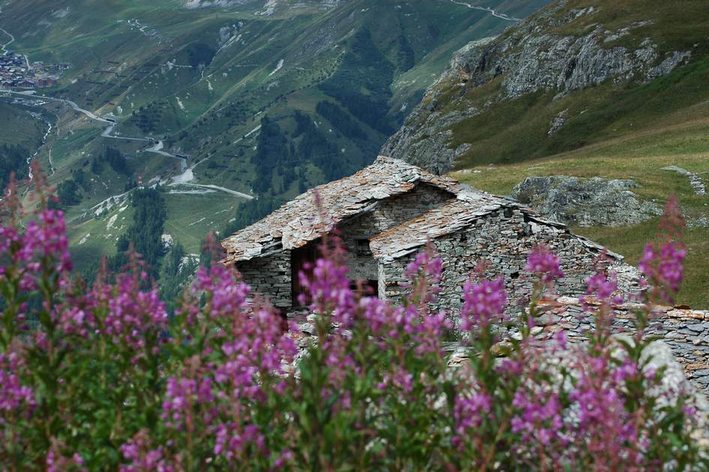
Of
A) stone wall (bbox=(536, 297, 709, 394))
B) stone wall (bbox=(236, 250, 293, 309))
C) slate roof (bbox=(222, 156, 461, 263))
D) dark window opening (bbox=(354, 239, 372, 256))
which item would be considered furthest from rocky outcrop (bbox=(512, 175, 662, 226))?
stone wall (bbox=(536, 297, 709, 394))

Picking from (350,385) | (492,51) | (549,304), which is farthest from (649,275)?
(492,51)

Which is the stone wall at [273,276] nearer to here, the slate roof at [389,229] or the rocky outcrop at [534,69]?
the slate roof at [389,229]

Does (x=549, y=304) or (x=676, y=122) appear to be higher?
(x=549, y=304)

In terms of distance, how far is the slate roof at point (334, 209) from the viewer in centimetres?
2739

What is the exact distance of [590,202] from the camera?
60.2 m

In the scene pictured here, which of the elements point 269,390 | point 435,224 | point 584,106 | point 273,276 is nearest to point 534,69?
point 584,106

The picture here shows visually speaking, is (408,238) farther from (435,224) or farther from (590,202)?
(590,202)

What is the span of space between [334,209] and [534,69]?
455 feet

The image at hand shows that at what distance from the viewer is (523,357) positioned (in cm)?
633

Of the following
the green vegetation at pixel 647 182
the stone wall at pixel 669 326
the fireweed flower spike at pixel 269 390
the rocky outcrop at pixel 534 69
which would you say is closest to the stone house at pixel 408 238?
the stone wall at pixel 669 326

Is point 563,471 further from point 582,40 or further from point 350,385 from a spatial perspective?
point 582,40

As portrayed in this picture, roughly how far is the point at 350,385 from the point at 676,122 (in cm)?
10835

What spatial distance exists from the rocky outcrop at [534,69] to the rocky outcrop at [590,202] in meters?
74.6

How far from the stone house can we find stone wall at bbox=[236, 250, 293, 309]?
36 millimetres
